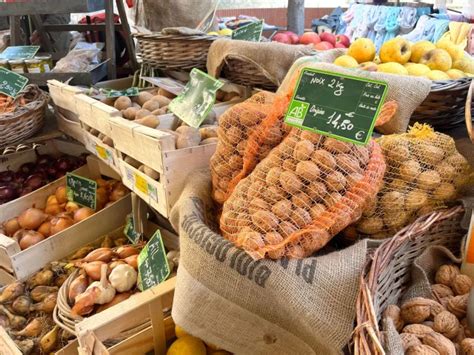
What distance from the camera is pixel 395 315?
868mm

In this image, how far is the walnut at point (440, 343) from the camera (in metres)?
0.75

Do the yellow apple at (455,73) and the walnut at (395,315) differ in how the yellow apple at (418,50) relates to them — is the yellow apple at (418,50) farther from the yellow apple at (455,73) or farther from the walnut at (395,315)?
the walnut at (395,315)

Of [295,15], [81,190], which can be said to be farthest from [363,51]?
[295,15]

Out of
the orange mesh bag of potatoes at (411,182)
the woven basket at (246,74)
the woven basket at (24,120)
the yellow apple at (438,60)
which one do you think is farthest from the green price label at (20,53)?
the orange mesh bag of potatoes at (411,182)

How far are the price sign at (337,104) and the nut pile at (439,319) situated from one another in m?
0.35

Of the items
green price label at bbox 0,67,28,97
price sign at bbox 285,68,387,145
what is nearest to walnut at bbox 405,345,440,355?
price sign at bbox 285,68,387,145

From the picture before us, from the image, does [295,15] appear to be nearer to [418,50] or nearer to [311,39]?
[311,39]

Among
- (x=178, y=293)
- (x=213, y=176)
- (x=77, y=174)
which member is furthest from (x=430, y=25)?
(x=178, y=293)

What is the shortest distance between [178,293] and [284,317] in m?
0.25

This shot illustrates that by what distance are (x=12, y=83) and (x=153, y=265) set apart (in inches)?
52.0

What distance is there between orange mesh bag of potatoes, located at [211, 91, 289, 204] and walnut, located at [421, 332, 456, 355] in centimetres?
50

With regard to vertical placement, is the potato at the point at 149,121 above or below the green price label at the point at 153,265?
above

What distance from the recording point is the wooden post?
2.89 metres

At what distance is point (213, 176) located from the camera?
1127 mm
